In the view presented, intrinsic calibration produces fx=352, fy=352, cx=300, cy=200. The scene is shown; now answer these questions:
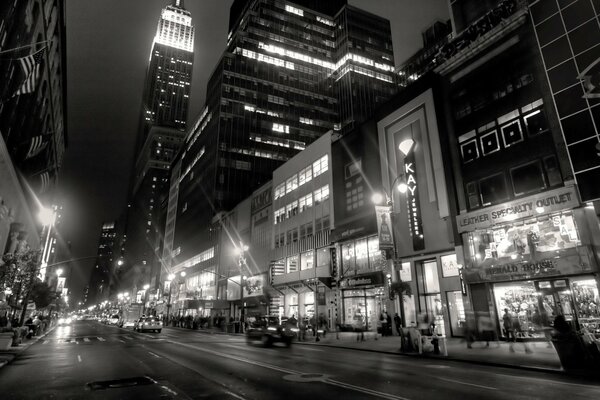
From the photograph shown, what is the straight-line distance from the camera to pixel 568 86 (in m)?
22.1

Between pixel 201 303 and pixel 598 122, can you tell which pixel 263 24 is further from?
pixel 598 122

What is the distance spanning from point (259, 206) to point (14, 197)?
32.2 m

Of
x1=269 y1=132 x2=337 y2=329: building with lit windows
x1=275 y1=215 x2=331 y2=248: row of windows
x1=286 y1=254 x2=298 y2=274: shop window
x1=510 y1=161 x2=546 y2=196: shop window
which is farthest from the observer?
x1=286 y1=254 x2=298 y2=274: shop window

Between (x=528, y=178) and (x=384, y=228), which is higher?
(x=528, y=178)

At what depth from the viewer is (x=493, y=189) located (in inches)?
A: 993

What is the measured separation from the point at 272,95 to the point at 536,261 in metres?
82.2

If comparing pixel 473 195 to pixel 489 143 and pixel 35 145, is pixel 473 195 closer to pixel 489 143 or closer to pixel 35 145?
pixel 489 143

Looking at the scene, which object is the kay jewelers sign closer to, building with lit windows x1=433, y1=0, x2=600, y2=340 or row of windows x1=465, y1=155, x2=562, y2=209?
building with lit windows x1=433, y1=0, x2=600, y2=340

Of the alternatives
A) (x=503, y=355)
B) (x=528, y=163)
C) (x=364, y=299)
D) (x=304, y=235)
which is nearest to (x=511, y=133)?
(x=528, y=163)

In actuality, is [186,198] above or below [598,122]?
above

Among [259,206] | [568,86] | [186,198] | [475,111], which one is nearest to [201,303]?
[259,206]

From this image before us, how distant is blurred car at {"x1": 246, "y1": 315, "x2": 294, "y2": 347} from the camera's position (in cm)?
2377

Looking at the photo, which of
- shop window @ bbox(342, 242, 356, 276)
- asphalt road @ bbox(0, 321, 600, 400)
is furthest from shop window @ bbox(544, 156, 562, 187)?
shop window @ bbox(342, 242, 356, 276)

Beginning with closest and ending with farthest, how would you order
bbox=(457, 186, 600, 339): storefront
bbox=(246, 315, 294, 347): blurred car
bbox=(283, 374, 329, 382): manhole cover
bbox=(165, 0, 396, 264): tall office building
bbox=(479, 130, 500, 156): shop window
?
1. bbox=(283, 374, 329, 382): manhole cover
2. bbox=(457, 186, 600, 339): storefront
3. bbox=(246, 315, 294, 347): blurred car
4. bbox=(479, 130, 500, 156): shop window
5. bbox=(165, 0, 396, 264): tall office building
